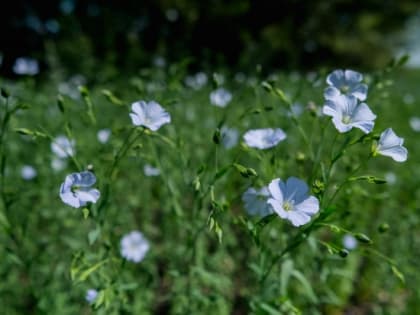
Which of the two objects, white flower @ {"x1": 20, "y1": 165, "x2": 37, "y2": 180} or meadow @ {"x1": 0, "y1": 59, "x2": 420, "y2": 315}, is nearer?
meadow @ {"x1": 0, "y1": 59, "x2": 420, "y2": 315}

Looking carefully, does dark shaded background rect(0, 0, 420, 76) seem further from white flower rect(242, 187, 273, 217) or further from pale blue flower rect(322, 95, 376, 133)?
pale blue flower rect(322, 95, 376, 133)

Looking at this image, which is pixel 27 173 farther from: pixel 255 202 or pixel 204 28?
pixel 204 28

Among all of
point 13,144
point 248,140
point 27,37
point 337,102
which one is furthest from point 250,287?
point 27,37

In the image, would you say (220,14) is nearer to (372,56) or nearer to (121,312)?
(372,56)

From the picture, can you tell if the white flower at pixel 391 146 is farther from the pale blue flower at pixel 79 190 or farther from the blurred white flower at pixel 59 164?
the blurred white flower at pixel 59 164

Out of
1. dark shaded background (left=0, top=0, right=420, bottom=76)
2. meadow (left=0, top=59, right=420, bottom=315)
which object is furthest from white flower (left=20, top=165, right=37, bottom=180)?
dark shaded background (left=0, top=0, right=420, bottom=76)

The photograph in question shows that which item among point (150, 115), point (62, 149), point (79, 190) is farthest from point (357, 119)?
point (62, 149)
